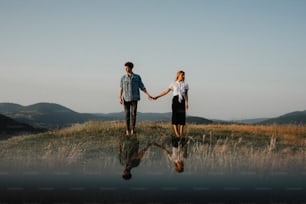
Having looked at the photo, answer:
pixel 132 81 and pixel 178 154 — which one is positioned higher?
pixel 132 81

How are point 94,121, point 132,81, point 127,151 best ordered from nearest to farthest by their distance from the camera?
point 127,151 → point 132,81 → point 94,121

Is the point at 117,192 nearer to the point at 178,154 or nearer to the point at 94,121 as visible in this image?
the point at 178,154

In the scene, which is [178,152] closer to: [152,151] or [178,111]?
[152,151]

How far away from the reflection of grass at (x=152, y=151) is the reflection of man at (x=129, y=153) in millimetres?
244

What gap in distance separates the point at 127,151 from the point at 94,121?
376 inches

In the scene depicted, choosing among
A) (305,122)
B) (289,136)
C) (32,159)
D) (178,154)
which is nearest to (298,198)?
(178,154)

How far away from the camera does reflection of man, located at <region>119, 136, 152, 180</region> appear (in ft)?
31.2

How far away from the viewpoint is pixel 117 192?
7246mm

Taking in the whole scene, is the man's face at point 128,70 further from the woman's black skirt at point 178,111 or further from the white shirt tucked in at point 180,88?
the woman's black skirt at point 178,111

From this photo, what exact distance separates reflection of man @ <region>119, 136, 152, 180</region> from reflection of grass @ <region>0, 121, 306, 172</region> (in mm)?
244

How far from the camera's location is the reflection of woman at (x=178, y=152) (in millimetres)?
9959

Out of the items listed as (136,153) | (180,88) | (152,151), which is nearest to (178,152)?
(152,151)

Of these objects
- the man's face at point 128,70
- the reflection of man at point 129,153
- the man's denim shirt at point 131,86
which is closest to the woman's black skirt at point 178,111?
the man's denim shirt at point 131,86

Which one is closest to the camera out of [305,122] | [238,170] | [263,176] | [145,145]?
[263,176]
